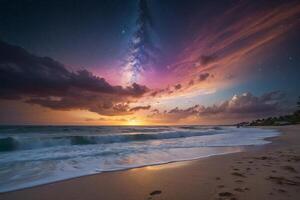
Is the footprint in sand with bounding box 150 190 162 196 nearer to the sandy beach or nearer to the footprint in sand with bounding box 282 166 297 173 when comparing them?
the sandy beach

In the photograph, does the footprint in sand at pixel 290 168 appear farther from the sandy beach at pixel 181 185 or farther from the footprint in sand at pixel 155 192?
the footprint in sand at pixel 155 192

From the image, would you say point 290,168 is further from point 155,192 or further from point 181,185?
point 155,192

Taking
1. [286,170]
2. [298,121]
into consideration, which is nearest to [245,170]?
[286,170]

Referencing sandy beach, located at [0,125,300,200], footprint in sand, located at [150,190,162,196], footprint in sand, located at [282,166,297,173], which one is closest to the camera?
sandy beach, located at [0,125,300,200]

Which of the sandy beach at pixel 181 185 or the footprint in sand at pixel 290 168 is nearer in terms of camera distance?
the sandy beach at pixel 181 185

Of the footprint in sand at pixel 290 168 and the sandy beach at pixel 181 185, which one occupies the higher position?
the footprint in sand at pixel 290 168

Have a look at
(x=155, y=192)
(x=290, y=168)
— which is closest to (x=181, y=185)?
(x=155, y=192)

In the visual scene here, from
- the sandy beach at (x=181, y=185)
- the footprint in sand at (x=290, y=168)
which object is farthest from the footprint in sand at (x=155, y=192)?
the footprint in sand at (x=290, y=168)

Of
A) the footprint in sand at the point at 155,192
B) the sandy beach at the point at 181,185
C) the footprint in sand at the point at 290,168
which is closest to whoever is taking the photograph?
the sandy beach at the point at 181,185

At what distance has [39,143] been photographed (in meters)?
17.3

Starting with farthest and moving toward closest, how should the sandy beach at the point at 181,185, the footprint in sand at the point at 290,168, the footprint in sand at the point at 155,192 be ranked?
1. the footprint in sand at the point at 290,168
2. the footprint in sand at the point at 155,192
3. the sandy beach at the point at 181,185

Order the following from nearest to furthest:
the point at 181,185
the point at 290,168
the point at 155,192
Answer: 1. the point at 155,192
2. the point at 181,185
3. the point at 290,168

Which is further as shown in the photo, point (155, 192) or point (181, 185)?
point (181, 185)

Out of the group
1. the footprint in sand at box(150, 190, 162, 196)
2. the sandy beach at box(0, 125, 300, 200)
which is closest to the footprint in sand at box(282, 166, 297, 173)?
the sandy beach at box(0, 125, 300, 200)
